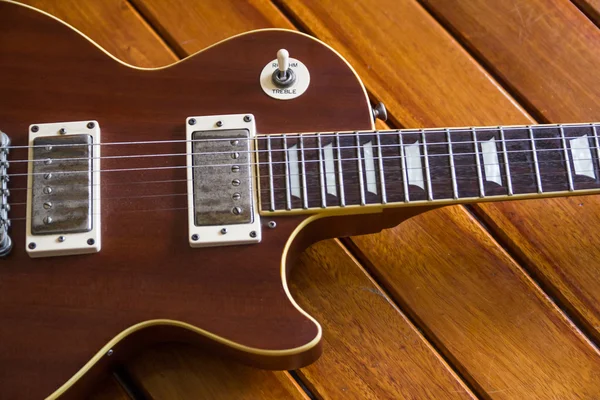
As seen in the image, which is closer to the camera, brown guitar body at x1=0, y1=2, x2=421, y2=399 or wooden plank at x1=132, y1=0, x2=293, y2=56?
brown guitar body at x1=0, y1=2, x2=421, y2=399

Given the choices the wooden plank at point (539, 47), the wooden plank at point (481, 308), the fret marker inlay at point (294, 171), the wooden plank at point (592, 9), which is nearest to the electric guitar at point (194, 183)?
the fret marker inlay at point (294, 171)

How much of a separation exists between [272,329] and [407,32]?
2.24ft

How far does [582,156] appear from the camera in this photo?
2.91ft

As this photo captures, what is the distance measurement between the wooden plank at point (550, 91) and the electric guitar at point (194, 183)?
6.8 inches

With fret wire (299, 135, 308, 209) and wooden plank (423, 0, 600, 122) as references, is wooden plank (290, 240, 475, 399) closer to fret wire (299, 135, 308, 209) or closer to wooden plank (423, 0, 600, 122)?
fret wire (299, 135, 308, 209)

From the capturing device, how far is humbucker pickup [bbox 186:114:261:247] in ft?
2.72

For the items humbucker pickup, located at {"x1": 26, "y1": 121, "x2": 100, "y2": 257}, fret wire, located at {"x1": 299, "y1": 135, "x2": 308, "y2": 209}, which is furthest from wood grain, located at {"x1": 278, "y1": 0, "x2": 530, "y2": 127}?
humbucker pickup, located at {"x1": 26, "y1": 121, "x2": 100, "y2": 257}

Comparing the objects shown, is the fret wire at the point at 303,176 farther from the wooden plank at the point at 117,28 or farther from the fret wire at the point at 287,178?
the wooden plank at the point at 117,28

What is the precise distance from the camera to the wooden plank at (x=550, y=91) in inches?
39.9

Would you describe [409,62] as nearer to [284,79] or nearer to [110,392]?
[284,79]

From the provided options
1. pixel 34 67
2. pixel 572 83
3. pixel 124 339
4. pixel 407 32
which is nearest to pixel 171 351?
pixel 124 339

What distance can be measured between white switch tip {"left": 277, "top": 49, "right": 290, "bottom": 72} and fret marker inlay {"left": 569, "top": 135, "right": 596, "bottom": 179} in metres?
0.47

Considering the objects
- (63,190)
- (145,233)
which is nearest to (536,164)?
(145,233)

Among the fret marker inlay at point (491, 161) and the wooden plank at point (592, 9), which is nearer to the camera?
the fret marker inlay at point (491, 161)
